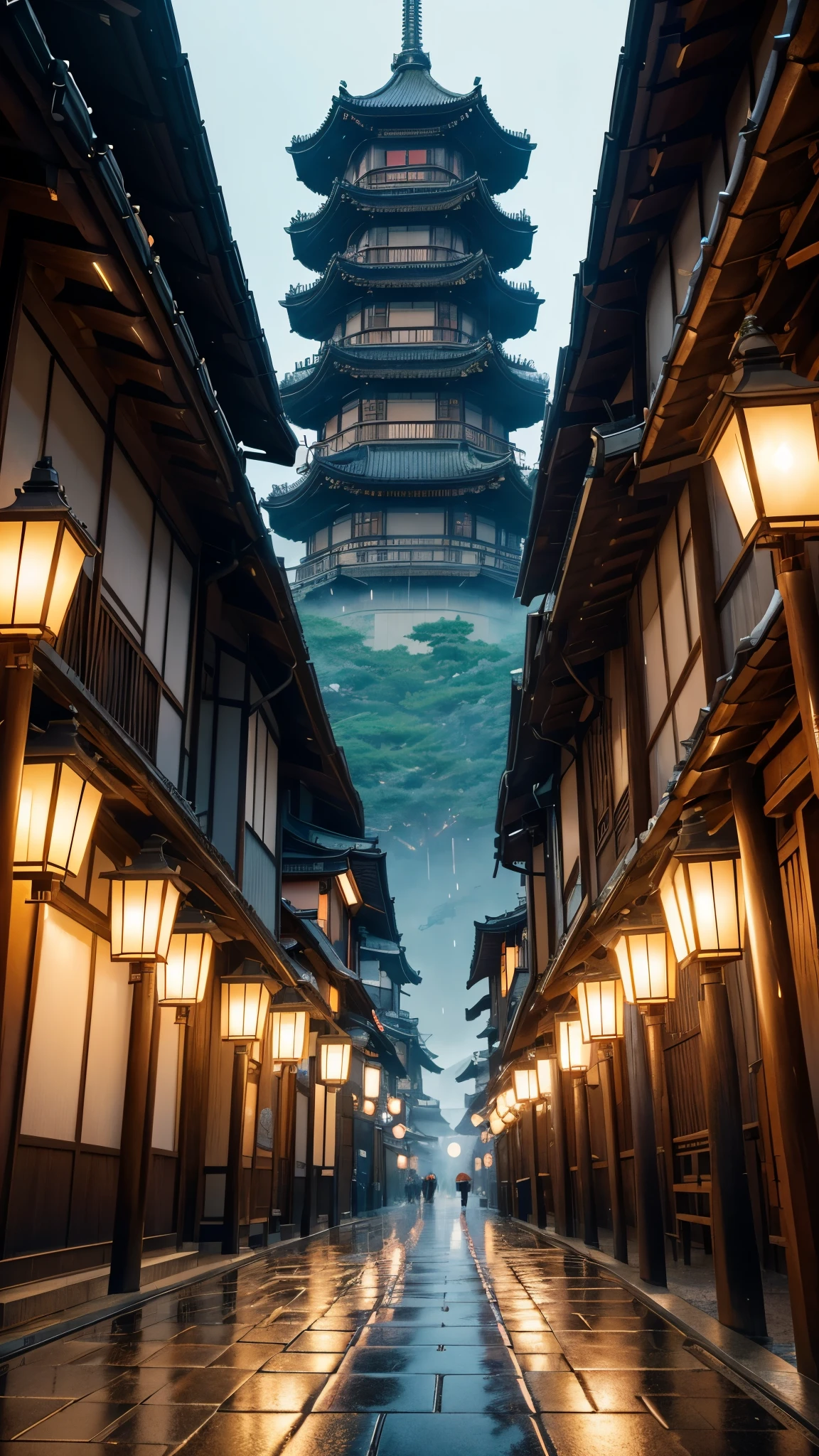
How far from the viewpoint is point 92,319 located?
10000mm

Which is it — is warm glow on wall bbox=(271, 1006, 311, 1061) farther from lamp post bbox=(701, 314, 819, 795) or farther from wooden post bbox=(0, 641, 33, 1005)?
lamp post bbox=(701, 314, 819, 795)

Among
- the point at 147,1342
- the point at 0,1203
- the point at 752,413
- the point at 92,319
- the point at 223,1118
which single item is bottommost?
the point at 147,1342

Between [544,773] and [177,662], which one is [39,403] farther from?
[544,773]

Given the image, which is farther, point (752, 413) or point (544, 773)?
point (544, 773)

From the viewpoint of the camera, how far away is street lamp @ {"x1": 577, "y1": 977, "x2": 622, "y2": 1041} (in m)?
12.5

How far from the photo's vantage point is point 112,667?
11.4 m

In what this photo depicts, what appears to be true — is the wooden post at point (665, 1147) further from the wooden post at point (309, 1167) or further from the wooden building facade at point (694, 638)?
the wooden post at point (309, 1167)

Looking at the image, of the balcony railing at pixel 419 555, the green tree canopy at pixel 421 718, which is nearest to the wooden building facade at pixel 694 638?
the balcony railing at pixel 419 555

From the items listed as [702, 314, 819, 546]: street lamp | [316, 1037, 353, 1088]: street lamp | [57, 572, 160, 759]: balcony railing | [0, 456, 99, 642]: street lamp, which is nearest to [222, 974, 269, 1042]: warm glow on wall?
[57, 572, 160, 759]: balcony railing

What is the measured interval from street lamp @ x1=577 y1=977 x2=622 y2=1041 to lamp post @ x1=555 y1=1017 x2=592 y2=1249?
2778mm

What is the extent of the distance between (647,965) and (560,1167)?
11.9m

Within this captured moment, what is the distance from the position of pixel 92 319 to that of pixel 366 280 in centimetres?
5958

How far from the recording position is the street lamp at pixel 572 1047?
51.8 ft

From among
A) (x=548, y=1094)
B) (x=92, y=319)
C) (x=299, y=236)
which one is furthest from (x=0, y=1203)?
(x=299, y=236)
